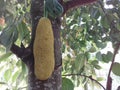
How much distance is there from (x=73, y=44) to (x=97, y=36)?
129 mm

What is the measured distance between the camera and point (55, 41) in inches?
27.8

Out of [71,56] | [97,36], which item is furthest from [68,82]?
[71,56]

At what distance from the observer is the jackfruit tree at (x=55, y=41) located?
0.59 m

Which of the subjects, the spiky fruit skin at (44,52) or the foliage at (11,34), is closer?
the spiky fruit skin at (44,52)

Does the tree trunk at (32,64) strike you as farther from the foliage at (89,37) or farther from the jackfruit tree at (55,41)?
the foliage at (89,37)

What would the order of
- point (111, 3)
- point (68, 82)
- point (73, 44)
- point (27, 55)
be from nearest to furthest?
1. point (27, 55)
2. point (68, 82)
3. point (111, 3)
4. point (73, 44)

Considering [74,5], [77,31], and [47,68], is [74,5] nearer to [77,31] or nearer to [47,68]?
[47,68]

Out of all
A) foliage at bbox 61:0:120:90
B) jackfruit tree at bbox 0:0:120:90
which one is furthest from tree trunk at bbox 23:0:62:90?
foliage at bbox 61:0:120:90

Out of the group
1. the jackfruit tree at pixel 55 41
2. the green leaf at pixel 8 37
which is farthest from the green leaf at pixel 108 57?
the green leaf at pixel 8 37

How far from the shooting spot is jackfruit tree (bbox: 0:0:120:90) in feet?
1.93

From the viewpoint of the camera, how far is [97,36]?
1.09 m

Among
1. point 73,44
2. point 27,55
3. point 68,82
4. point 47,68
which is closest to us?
point 47,68

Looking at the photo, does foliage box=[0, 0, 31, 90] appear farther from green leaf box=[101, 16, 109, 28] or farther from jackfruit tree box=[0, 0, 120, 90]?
green leaf box=[101, 16, 109, 28]

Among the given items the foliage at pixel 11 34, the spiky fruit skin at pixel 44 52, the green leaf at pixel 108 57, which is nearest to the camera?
the spiky fruit skin at pixel 44 52
